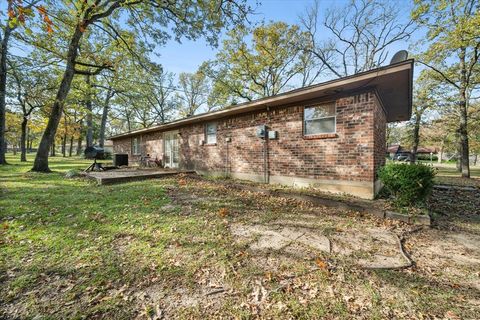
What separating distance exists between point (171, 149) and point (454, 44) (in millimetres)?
16482

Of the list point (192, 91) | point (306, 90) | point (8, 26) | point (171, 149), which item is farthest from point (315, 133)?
point (192, 91)

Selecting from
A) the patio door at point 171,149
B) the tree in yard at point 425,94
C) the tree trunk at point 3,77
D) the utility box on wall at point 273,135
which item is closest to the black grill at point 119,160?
the patio door at point 171,149

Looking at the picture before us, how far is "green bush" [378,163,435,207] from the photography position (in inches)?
176

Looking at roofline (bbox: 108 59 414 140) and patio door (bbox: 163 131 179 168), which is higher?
roofline (bbox: 108 59 414 140)

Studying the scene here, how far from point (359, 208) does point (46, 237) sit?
600 centimetres

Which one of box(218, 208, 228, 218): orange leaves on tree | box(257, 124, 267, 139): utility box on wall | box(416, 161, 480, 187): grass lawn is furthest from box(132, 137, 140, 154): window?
box(416, 161, 480, 187): grass lawn

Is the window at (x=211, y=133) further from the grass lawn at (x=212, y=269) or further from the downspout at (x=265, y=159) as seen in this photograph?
the grass lawn at (x=212, y=269)

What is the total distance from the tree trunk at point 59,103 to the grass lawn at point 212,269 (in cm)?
699

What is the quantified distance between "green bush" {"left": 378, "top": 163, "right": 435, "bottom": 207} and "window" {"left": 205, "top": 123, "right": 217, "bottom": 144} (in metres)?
6.98

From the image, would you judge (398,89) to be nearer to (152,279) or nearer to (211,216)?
(211,216)

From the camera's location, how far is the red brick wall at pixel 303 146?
559cm

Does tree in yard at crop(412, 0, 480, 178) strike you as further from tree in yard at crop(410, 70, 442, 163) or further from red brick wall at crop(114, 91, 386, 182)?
red brick wall at crop(114, 91, 386, 182)

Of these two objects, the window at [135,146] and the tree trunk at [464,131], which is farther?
the window at [135,146]

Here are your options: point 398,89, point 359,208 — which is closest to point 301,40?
point 398,89
